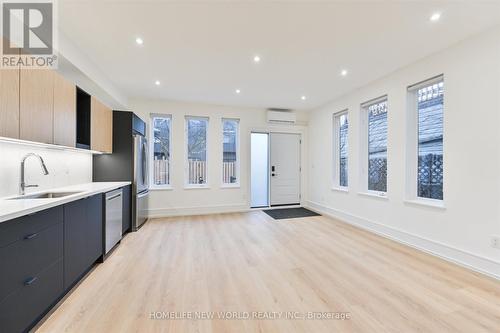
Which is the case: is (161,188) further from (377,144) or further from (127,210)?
(377,144)

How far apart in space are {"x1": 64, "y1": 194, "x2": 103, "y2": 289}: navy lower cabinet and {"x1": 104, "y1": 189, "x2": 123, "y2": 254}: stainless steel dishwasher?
140mm

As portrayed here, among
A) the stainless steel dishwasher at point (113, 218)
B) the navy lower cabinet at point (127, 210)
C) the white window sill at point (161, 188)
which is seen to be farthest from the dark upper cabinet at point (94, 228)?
the white window sill at point (161, 188)

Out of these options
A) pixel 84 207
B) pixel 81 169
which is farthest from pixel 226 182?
pixel 84 207

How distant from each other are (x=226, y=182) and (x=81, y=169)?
312 centimetres

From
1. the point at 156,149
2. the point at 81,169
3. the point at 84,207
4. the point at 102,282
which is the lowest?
the point at 102,282

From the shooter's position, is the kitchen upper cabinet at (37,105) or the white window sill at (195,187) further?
the white window sill at (195,187)

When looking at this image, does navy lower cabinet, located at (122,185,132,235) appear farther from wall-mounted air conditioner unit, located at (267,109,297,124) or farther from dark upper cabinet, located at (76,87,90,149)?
wall-mounted air conditioner unit, located at (267,109,297,124)

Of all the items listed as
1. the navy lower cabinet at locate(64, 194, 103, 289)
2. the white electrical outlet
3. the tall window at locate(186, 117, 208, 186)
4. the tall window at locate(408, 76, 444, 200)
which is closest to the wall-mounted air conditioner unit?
the tall window at locate(186, 117, 208, 186)

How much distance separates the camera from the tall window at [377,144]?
399cm

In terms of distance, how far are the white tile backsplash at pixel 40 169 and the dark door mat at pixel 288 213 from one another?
3.78 metres

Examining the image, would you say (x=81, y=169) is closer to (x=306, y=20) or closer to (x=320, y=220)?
(x=306, y=20)

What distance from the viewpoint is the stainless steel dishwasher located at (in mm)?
2895

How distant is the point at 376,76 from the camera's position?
3830mm

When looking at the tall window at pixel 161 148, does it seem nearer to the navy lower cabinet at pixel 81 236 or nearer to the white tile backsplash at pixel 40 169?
the white tile backsplash at pixel 40 169
